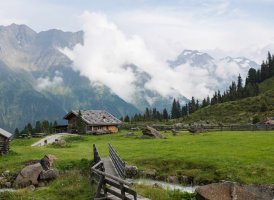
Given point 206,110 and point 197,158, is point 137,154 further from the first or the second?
point 206,110

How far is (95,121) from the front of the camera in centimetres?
14388

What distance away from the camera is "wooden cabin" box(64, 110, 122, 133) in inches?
5574

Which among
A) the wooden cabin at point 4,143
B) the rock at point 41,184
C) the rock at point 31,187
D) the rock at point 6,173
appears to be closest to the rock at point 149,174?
the rock at point 41,184

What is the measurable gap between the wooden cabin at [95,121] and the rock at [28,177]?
89.2m

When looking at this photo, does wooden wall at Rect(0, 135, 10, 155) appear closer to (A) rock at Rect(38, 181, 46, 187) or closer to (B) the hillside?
(A) rock at Rect(38, 181, 46, 187)

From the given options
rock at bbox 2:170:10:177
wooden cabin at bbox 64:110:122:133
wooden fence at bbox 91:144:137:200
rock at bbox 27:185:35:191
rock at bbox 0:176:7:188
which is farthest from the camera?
wooden cabin at bbox 64:110:122:133

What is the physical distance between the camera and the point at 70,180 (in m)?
43.5

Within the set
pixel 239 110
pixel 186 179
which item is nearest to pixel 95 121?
pixel 239 110

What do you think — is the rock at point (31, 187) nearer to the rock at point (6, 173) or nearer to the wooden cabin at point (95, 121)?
A: the rock at point (6, 173)

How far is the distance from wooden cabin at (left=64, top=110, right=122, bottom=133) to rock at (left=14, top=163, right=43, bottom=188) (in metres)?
89.2

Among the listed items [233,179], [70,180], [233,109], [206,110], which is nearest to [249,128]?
[233,179]

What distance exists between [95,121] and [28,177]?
94991 millimetres

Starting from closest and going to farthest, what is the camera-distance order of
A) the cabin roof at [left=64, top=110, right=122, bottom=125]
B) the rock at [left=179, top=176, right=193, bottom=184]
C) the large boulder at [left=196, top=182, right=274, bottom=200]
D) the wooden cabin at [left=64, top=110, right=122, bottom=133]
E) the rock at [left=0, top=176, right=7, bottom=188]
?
the large boulder at [left=196, top=182, right=274, bottom=200]
the rock at [left=179, top=176, right=193, bottom=184]
the rock at [left=0, top=176, right=7, bottom=188]
the wooden cabin at [left=64, top=110, right=122, bottom=133]
the cabin roof at [left=64, top=110, right=122, bottom=125]

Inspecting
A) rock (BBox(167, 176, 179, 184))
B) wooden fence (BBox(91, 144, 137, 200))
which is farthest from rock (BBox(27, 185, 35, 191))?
rock (BBox(167, 176, 179, 184))
